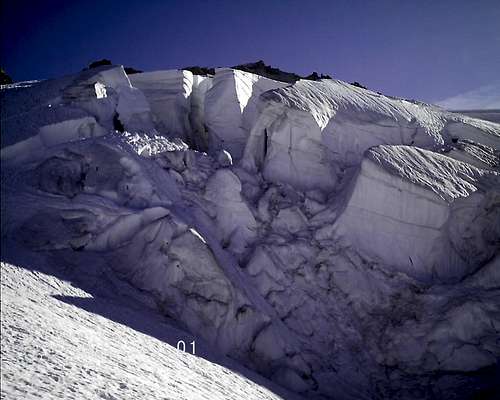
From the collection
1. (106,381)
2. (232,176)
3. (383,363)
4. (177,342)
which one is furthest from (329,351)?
(106,381)

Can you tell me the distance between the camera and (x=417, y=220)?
7.23m

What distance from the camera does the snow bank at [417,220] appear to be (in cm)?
708

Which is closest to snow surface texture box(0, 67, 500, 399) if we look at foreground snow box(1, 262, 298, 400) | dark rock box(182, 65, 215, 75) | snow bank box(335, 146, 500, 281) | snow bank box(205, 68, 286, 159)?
snow bank box(335, 146, 500, 281)

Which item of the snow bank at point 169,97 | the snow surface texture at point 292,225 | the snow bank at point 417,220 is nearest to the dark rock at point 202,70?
the snow bank at point 169,97

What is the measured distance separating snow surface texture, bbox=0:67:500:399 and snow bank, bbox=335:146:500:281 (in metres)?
0.02

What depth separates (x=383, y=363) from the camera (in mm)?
5906

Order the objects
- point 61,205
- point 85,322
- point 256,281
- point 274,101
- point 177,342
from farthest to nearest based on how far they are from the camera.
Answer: point 274,101 → point 256,281 → point 61,205 → point 177,342 → point 85,322

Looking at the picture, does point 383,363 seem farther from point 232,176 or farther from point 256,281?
point 232,176

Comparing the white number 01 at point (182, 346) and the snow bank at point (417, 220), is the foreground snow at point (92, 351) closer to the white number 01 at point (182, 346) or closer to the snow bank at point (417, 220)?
the white number 01 at point (182, 346)

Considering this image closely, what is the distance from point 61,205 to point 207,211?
2.16 m

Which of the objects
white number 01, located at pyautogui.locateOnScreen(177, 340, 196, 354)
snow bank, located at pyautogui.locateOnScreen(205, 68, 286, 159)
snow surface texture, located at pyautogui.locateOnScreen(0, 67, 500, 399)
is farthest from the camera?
snow bank, located at pyautogui.locateOnScreen(205, 68, 286, 159)

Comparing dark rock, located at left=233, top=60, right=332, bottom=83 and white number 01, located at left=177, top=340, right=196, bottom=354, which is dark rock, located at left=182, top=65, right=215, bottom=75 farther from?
white number 01, located at left=177, top=340, right=196, bottom=354

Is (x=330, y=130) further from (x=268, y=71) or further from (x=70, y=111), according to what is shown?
(x=268, y=71)

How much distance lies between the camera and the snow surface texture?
5422mm
